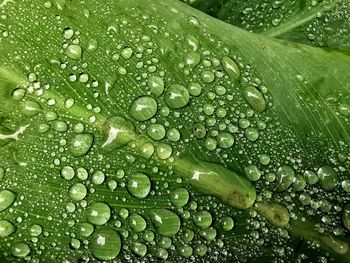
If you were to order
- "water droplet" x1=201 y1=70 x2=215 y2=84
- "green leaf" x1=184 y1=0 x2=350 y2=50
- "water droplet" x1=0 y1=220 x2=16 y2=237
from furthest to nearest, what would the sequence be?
"green leaf" x1=184 y1=0 x2=350 y2=50 < "water droplet" x1=201 y1=70 x2=215 y2=84 < "water droplet" x1=0 y1=220 x2=16 y2=237

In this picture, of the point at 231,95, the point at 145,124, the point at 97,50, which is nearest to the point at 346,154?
the point at 231,95

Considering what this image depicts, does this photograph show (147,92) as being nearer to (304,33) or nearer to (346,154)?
(346,154)

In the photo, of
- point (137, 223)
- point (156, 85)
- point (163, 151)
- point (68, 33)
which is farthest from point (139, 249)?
point (68, 33)

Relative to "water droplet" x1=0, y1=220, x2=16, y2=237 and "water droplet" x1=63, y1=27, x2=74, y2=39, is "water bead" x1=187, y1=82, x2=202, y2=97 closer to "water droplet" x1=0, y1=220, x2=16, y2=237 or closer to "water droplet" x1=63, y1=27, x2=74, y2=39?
"water droplet" x1=63, y1=27, x2=74, y2=39

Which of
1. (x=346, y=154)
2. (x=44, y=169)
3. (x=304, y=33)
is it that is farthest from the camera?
(x=304, y=33)

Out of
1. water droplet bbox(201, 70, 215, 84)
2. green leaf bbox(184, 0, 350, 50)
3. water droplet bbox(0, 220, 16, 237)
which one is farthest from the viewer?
green leaf bbox(184, 0, 350, 50)

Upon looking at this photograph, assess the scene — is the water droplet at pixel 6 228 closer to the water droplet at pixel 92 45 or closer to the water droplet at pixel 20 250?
the water droplet at pixel 20 250

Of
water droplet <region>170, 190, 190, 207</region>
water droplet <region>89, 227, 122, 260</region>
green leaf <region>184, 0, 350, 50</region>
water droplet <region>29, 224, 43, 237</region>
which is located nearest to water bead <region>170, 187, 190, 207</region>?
water droplet <region>170, 190, 190, 207</region>

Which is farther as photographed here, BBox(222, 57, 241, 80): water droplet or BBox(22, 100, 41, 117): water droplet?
BBox(222, 57, 241, 80): water droplet
